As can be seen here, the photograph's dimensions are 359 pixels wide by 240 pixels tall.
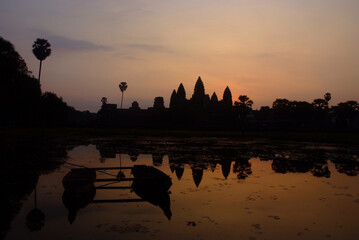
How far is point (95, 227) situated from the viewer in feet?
30.2

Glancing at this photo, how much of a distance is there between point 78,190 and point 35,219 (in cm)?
261

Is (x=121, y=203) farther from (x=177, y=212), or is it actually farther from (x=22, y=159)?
(x=22, y=159)

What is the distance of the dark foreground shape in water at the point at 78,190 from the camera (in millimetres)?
11516

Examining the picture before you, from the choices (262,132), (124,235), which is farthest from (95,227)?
(262,132)

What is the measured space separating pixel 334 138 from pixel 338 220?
47911 millimetres

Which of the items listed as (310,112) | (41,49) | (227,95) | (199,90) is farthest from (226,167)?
(227,95)

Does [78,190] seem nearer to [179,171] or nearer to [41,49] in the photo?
[179,171]

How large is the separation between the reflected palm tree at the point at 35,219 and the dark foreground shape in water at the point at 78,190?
3.07 ft

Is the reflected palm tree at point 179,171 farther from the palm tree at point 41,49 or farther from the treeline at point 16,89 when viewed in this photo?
the palm tree at point 41,49

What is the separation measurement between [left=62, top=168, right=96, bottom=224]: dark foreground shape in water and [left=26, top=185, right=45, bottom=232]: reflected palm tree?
94 centimetres

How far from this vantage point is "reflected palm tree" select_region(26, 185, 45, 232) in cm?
911

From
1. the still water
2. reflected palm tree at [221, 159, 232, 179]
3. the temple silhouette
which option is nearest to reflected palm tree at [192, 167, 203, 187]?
the still water

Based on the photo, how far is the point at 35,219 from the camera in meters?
9.80

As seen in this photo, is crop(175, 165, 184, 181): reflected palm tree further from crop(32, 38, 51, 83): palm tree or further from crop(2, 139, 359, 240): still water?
crop(32, 38, 51, 83): palm tree
